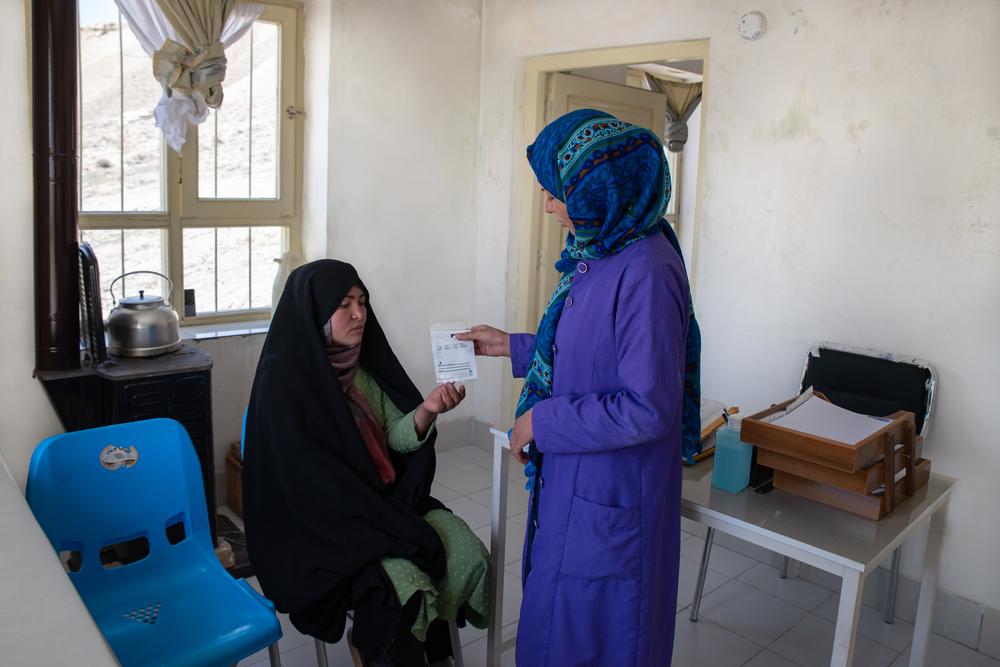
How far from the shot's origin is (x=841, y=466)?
190 centimetres

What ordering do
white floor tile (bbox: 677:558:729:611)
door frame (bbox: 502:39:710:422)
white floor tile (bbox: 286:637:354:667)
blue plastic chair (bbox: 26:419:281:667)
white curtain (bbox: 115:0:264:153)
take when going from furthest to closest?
1. door frame (bbox: 502:39:710:422)
2. white curtain (bbox: 115:0:264:153)
3. white floor tile (bbox: 677:558:729:611)
4. white floor tile (bbox: 286:637:354:667)
5. blue plastic chair (bbox: 26:419:281:667)

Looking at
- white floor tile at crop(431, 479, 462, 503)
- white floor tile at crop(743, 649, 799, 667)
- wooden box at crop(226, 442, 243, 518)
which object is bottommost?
white floor tile at crop(743, 649, 799, 667)

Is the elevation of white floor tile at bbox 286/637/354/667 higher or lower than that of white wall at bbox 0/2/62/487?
lower

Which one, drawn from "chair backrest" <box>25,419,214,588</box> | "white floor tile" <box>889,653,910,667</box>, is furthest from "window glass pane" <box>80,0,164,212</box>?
"white floor tile" <box>889,653,910,667</box>

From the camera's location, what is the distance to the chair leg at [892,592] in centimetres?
298

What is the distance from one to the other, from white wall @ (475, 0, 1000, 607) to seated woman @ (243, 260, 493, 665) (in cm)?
166

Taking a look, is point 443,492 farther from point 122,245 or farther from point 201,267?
point 122,245

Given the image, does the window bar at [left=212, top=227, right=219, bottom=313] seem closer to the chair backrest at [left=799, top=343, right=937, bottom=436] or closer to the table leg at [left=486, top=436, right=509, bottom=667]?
the table leg at [left=486, top=436, right=509, bottom=667]

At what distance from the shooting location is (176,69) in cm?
335

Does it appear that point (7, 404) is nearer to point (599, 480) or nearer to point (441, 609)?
point (441, 609)

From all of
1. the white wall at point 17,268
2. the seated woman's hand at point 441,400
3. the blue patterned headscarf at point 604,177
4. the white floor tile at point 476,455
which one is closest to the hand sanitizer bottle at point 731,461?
the blue patterned headscarf at point 604,177

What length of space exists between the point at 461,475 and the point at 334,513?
2173mm

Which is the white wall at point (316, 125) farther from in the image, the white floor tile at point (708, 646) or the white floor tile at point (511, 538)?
the white floor tile at point (708, 646)

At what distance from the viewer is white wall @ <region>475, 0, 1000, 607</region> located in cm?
282
